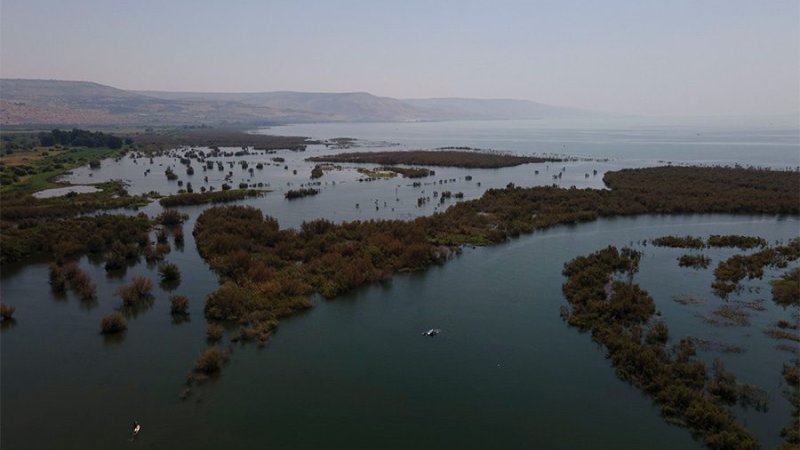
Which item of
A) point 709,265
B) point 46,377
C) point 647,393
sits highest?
point 709,265

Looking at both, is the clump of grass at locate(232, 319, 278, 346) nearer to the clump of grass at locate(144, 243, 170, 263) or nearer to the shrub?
the shrub

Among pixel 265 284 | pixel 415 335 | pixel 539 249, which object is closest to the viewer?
pixel 415 335

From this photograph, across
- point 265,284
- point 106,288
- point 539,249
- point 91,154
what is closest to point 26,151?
point 91,154

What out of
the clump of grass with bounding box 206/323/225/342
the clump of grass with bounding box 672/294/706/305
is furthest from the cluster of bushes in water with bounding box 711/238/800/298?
the clump of grass with bounding box 206/323/225/342

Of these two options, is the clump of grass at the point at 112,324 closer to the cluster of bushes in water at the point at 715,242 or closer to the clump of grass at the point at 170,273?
the clump of grass at the point at 170,273

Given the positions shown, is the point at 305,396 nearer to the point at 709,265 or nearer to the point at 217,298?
the point at 217,298
